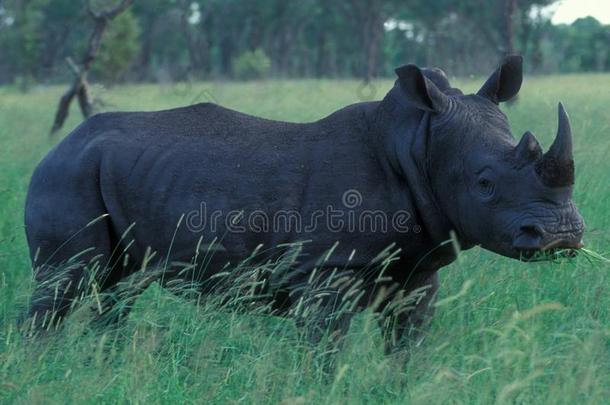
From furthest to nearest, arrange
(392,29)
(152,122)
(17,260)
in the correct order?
(392,29), (17,260), (152,122)

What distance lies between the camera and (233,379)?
360 cm

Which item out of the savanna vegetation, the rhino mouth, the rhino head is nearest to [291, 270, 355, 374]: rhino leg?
the rhino head

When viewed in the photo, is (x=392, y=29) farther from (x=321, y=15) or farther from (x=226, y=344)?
(x=226, y=344)

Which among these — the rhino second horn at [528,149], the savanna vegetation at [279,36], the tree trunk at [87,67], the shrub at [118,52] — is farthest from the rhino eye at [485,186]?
the savanna vegetation at [279,36]

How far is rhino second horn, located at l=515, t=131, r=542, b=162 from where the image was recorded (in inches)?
137

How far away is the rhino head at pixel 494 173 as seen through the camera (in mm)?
3410

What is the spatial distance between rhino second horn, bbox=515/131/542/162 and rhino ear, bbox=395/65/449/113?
1.34 feet

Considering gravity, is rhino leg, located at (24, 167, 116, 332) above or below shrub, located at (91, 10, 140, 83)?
above

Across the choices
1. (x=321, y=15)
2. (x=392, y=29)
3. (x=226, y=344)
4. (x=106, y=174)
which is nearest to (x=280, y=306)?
(x=226, y=344)

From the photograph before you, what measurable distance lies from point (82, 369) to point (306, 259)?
36.7 inches

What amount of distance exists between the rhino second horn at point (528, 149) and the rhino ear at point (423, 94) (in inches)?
16.1

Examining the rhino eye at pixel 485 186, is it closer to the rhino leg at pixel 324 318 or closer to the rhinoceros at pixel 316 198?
the rhinoceros at pixel 316 198

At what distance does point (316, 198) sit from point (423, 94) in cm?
58

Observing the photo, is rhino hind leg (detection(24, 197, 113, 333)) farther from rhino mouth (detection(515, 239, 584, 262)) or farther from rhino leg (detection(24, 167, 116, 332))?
rhino mouth (detection(515, 239, 584, 262))
